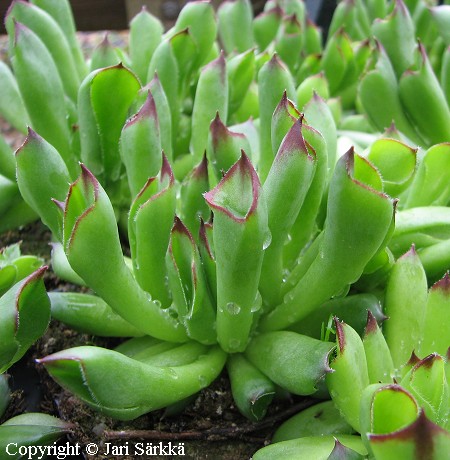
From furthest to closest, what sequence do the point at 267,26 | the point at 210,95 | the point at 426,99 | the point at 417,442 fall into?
the point at 267,26
the point at 426,99
the point at 210,95
the point at 417,442

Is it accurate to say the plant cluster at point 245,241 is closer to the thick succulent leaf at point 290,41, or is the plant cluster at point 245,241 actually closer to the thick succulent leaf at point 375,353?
the thick succulent leaf at point 375,353

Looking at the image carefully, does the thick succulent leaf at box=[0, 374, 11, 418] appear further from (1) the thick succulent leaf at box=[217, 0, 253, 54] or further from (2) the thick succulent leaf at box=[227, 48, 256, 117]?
(1) the thick succulent leaf at box=[217, 0, 253, 54]

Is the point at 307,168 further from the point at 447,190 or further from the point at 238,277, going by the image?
the point at 447,190

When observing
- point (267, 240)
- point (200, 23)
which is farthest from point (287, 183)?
point (200, 23)

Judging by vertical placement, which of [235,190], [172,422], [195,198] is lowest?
[172,422]

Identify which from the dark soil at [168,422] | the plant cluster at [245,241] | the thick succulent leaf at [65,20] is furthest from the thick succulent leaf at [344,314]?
the thick succulent leaf at [65,20]

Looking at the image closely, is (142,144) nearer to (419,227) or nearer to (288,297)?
(288,297)

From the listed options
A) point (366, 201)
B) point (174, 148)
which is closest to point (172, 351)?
point (366, 201)
